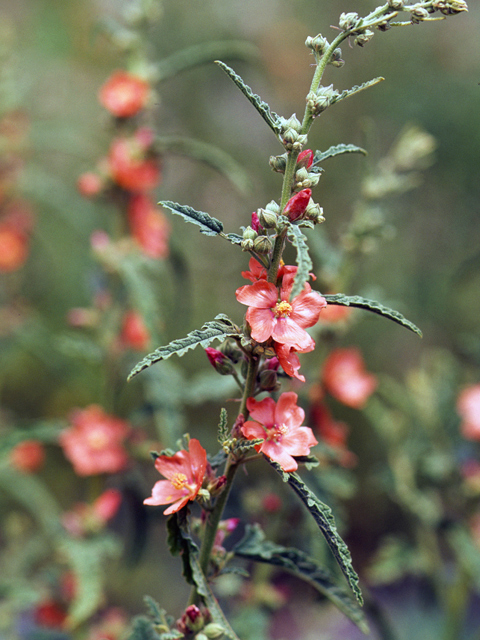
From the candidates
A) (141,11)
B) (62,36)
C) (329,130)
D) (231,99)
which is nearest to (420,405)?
(141,11)

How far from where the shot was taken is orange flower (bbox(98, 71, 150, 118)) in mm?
1567

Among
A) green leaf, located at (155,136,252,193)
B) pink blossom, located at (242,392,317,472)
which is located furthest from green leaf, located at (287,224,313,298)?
green leaf, located at (155,136,252,193)

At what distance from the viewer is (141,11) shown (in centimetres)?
161

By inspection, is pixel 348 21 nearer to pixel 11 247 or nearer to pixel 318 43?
pixel 318 43

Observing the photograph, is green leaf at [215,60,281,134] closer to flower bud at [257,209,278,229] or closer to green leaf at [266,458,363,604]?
flower bud at [257,209,278,229]

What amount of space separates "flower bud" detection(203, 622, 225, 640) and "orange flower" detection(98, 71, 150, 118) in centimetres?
126

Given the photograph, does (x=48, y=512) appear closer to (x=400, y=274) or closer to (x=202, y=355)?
(x=202, y=355)

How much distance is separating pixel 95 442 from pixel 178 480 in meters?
0.88

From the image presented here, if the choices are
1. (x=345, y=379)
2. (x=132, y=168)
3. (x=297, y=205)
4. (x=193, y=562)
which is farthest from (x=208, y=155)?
(x=193, y=562)

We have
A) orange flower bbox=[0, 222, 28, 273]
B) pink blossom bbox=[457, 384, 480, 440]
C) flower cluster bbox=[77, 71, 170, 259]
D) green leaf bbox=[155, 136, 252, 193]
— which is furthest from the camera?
orange flower bbox=[0, 222, 28, 273]

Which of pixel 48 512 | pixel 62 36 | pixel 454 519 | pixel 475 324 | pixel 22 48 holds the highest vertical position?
pixel 62 36

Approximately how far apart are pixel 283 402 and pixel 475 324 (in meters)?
2.73

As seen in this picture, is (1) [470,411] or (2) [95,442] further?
(1) [470,411]

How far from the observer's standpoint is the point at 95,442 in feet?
5.35
